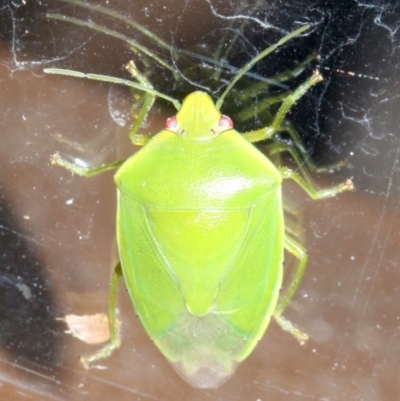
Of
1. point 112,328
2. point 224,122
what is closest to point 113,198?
point 112,328

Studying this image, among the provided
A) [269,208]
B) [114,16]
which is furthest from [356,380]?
[114,16]

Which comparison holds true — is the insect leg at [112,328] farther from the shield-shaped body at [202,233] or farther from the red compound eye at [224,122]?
the red compound eye at [224,122]

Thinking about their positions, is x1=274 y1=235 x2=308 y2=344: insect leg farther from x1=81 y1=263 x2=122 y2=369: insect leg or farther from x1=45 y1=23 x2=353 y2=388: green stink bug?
x1=81 y1=263 x2=122 y2=369: insect leg

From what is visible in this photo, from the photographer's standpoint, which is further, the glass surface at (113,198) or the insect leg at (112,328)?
the insect leg at (112,328)

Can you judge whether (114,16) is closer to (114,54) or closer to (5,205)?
(114,54)

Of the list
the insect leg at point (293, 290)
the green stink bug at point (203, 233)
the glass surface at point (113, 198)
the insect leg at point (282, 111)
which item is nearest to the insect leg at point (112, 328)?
the glass surface at point (113, 198)

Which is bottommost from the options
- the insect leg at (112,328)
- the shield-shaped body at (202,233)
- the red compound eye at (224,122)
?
the insect leg at (112,328)

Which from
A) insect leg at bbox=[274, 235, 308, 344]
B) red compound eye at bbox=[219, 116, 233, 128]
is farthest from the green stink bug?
insect leg at bbox=[274, 235, 308, 344]
